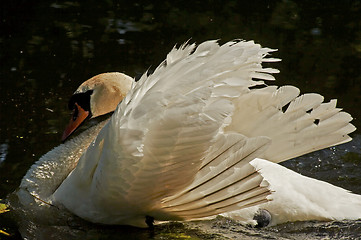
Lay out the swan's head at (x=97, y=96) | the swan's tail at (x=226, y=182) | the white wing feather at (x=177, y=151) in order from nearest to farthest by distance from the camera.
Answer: the white wing feather at (x=177, y=151) → the swan's tail at (x=226, y=182) → the swan's head at (x=97, y=96)

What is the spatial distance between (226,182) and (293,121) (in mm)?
910

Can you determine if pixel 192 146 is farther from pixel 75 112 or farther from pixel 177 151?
pixel 75 112

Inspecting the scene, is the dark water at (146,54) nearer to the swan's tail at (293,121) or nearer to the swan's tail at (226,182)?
the swan's tail at (226,182)

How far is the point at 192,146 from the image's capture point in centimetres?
360

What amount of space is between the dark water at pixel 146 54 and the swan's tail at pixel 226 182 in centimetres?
30

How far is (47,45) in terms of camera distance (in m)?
7.14

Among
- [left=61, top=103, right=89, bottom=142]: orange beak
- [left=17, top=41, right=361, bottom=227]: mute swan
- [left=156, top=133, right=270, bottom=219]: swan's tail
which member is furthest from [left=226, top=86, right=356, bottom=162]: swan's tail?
[left=61, top=103, right=89, bottom=142]: orange beak

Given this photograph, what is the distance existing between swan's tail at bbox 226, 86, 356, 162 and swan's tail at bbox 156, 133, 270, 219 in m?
0.71

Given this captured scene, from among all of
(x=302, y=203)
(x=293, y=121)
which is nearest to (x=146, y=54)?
(x=293, y=121)

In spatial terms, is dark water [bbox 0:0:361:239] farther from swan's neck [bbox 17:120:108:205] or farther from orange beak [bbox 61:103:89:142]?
orange beak [bbox 61:103:89:142]

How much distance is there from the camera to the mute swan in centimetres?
356

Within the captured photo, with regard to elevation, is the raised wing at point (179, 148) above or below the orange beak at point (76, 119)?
above

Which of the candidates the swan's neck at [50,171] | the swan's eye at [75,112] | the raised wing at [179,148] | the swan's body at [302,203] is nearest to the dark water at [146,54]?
the swan's body at [302,203]

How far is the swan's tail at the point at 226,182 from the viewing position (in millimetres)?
3668
